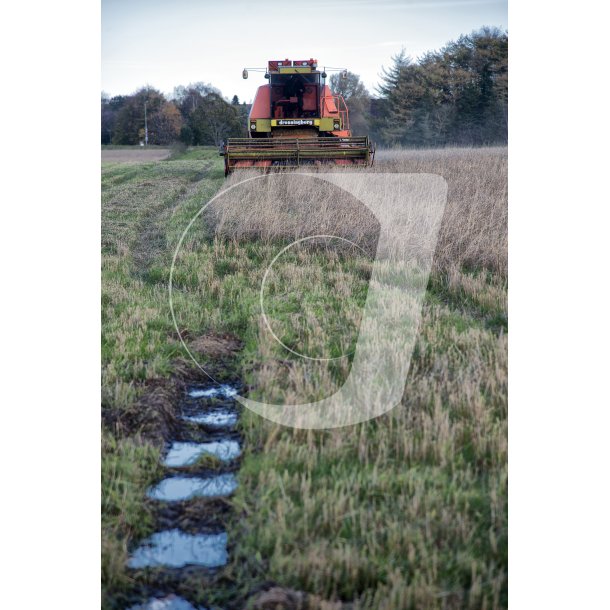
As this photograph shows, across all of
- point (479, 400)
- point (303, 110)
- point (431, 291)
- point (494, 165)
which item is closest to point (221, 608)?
point (479, 400)

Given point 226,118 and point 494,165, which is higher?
point 226,118

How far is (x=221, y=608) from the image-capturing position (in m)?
2.43

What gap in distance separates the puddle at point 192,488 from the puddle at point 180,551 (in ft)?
0.68

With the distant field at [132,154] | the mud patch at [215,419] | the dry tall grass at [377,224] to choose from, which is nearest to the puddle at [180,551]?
the mud patch at [215,419]

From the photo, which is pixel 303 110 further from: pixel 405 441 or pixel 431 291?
pixel 405 441

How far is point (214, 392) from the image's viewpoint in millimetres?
3514

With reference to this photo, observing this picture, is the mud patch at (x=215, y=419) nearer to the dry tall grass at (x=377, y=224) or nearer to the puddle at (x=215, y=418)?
the puddle at (x=215, y=418)

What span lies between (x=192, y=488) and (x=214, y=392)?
0.66 metres

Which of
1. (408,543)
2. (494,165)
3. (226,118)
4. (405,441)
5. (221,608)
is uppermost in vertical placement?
(226,118)

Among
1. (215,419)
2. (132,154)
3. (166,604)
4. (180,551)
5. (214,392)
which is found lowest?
(166,604)

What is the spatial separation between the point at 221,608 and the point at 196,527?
15.7 inches

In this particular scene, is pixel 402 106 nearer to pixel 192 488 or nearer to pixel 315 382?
pixel 315 382

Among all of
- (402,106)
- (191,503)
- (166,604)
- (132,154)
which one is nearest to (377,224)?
(402,106)

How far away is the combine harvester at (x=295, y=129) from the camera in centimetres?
416
